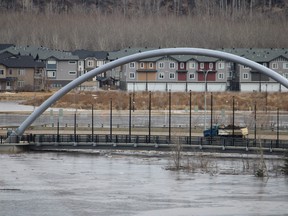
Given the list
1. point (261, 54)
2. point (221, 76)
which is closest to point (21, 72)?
point (221, 76)

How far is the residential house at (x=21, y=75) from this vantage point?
A: 125m

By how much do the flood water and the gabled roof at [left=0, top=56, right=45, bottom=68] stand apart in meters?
61.3

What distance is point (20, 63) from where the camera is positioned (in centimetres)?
12750

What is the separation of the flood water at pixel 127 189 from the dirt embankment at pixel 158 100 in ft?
122

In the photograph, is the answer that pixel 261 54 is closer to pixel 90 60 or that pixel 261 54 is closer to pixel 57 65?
pixel 57 65

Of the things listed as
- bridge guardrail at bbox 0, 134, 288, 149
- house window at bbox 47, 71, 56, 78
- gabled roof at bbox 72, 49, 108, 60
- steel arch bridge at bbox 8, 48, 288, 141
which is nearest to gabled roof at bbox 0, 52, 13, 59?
house window at bbox 47, 71, 56, 78

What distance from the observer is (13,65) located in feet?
415

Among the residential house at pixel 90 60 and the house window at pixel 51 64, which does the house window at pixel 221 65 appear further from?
the house window at pixel 51 64

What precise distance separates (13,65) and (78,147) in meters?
59.6

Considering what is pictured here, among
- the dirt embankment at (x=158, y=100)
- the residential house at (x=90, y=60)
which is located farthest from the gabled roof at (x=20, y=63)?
the residential house at (x=90, y=60)

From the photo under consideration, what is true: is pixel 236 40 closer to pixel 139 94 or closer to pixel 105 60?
pixel 105 60

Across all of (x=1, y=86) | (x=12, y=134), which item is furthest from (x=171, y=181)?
(x=1, y=86)

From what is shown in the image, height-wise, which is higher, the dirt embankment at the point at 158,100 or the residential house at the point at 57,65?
the residential house at the point at 57,65

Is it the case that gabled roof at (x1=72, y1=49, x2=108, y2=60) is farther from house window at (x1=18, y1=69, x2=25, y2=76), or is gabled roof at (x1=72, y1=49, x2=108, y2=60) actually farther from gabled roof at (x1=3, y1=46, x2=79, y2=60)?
house window at (x1=18, y1=69, x2=25, y2=76)
